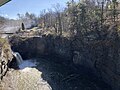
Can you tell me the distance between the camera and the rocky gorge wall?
126 ft

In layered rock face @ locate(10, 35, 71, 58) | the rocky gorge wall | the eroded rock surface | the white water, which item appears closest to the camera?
the eroded rock surface

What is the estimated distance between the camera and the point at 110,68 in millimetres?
38969

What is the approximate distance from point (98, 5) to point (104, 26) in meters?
13.1

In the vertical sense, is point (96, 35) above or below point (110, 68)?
above

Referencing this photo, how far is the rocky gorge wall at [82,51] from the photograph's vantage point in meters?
38.3

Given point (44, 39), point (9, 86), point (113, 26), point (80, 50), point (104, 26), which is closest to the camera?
point (9, 86)

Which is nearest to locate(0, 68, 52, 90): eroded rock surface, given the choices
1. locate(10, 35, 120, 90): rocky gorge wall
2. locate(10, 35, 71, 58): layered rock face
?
locate(10, 35, 120, 90): rocky gorge wall

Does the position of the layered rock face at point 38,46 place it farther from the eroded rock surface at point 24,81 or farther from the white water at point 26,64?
the eroded rock surface at point 24,81

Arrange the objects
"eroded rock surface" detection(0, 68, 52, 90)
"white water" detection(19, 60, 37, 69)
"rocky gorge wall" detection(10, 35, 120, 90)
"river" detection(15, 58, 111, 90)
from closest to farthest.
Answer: "eroded rock surface" detection(0, 68, 52, 90)
"rocky gorge wall" detection(10, 35, 120, 90)
"river" detection(15, 58, 111, 90)
"white water" detection(19, 60, 37, 69)

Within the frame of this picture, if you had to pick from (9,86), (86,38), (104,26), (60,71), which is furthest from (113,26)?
(9,86)

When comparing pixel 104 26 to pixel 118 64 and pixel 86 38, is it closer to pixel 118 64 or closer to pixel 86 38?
pixel 86 38

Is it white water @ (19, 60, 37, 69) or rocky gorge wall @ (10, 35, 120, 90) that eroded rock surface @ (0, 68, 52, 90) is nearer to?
white water @ (19, 60, 37, 69)

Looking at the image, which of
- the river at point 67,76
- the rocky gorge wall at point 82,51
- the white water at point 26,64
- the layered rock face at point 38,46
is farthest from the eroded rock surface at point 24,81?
the layered rock face at point 38,46

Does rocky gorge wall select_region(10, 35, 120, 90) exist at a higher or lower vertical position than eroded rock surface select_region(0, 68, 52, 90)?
higher
